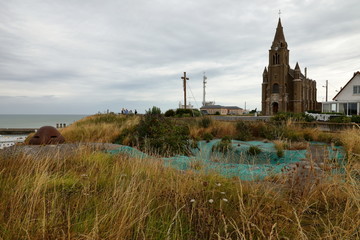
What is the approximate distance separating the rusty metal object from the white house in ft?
112

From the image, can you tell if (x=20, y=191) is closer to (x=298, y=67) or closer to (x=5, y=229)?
(x=5, y=229)

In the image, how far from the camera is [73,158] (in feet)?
15.6

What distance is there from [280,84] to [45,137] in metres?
45.3

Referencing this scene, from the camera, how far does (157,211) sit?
105 inches

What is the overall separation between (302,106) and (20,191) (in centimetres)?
5353

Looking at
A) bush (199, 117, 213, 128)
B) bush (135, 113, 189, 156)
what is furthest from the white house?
bush (135, 113, 189, 156)

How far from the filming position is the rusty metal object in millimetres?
8242

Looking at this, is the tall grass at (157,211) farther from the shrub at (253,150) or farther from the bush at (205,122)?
the bush at (205,122)

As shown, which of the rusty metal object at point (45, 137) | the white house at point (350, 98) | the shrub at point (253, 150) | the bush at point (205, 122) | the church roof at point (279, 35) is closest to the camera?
the rusty metal object at point (45, 137)

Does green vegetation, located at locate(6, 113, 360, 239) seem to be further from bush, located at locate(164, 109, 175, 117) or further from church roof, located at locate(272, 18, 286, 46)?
church roof, located at locate(272, 18, 286, 46)

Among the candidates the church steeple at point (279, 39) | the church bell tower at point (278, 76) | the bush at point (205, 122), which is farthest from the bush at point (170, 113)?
the church steeple at point (279, 39)

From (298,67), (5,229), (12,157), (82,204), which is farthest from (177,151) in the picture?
(298,67)

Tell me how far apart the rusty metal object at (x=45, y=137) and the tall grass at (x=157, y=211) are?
4.39 metres

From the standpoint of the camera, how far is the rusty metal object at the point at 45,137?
324 inches
